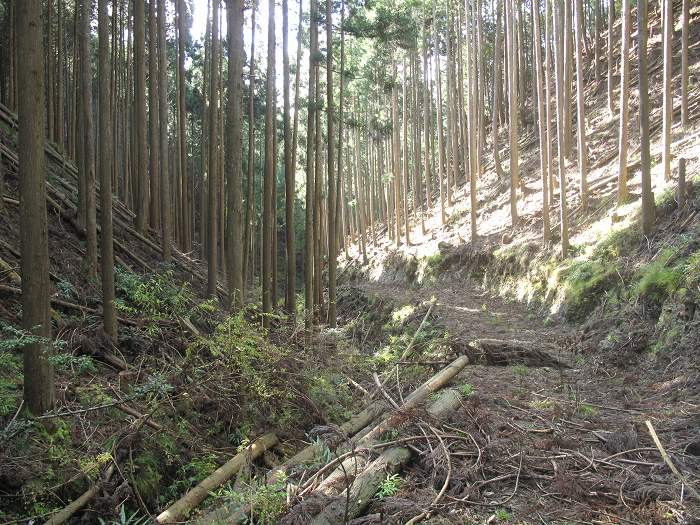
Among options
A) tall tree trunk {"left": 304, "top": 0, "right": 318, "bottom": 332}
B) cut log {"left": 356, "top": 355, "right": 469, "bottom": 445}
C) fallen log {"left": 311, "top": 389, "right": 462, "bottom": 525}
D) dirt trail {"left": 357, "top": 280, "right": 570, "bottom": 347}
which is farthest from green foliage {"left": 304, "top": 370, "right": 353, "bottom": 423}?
tall tree trunk {"left": 304, "top": 0, "right": 318, "bottom": 332}

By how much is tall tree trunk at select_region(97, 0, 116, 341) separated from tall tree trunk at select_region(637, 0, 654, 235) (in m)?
8.91

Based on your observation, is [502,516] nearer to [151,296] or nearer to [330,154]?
[151,296]

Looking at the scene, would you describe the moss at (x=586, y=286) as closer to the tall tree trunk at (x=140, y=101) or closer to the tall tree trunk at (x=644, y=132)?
the tall tree trunk at (x=644, y=132)

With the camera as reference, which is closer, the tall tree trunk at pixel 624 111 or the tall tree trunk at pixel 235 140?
the tall tree trunk at pixel 235 140

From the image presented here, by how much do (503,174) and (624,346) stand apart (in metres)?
15.9

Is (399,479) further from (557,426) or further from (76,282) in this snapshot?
(76,282)

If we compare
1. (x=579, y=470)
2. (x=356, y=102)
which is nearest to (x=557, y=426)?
(x=579, y=470)

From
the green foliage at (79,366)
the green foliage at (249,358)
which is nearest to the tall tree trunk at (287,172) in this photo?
the green foliage at (249,358)

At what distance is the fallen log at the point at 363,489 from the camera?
375 cm

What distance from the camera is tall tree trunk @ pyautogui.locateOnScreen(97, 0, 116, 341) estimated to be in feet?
22.9

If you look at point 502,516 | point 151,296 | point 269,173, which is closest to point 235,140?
point 269,173

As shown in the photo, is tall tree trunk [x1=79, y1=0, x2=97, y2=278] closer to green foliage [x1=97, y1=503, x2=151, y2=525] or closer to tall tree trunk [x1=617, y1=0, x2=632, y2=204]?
green foliage [x1=97, y1=503, x2=151, y2=525]

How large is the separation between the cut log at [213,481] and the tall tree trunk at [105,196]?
9.05 feet

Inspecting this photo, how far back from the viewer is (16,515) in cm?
423
